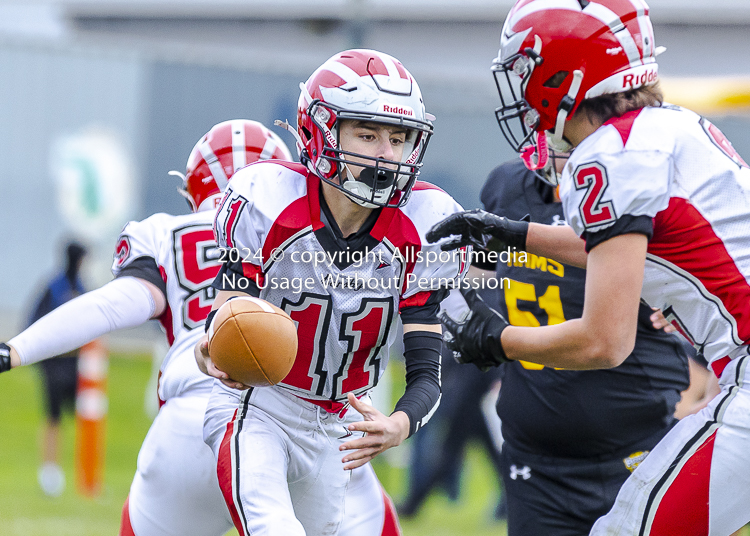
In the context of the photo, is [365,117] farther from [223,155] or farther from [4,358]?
[4,358]

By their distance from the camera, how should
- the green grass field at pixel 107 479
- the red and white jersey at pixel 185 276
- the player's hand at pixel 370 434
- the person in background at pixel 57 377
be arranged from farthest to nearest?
the person in background at pixel 57 377 → the green grass field at pixel 107 479 → the red and white jersey at pixel 185 276 → the player's hand at pixel 370 434

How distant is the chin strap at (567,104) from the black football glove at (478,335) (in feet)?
1.95

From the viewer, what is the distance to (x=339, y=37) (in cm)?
1873

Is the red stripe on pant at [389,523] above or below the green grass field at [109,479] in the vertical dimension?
above

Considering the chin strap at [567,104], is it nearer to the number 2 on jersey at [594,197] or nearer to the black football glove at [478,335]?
the number 2 on jersey at [594,197]

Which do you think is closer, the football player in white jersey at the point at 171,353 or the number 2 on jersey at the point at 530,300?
the football player in white jersey at the point at 171,353

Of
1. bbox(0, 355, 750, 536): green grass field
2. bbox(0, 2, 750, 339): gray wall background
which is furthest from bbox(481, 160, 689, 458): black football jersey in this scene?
bbox(0, 2, 750, 339): gray wall background

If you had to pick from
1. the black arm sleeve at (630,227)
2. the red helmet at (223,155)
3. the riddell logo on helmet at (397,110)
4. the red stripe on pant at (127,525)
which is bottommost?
the red stripe on pant at (127,525)

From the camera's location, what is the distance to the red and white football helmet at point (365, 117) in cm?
298

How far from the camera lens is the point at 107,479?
8.40 metres

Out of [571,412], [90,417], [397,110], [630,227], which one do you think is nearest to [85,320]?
[397,110]

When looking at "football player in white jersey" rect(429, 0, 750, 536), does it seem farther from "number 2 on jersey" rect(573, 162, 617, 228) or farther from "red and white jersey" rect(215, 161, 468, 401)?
"red and white jersey" rect(215, 161, 468, 401)

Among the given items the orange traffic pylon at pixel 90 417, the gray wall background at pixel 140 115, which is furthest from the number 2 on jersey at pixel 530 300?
the gray wall background at pixel 140 115

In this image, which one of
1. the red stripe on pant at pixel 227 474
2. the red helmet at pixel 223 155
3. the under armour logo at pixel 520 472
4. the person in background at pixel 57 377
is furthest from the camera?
the person in background at pixel 57 377
